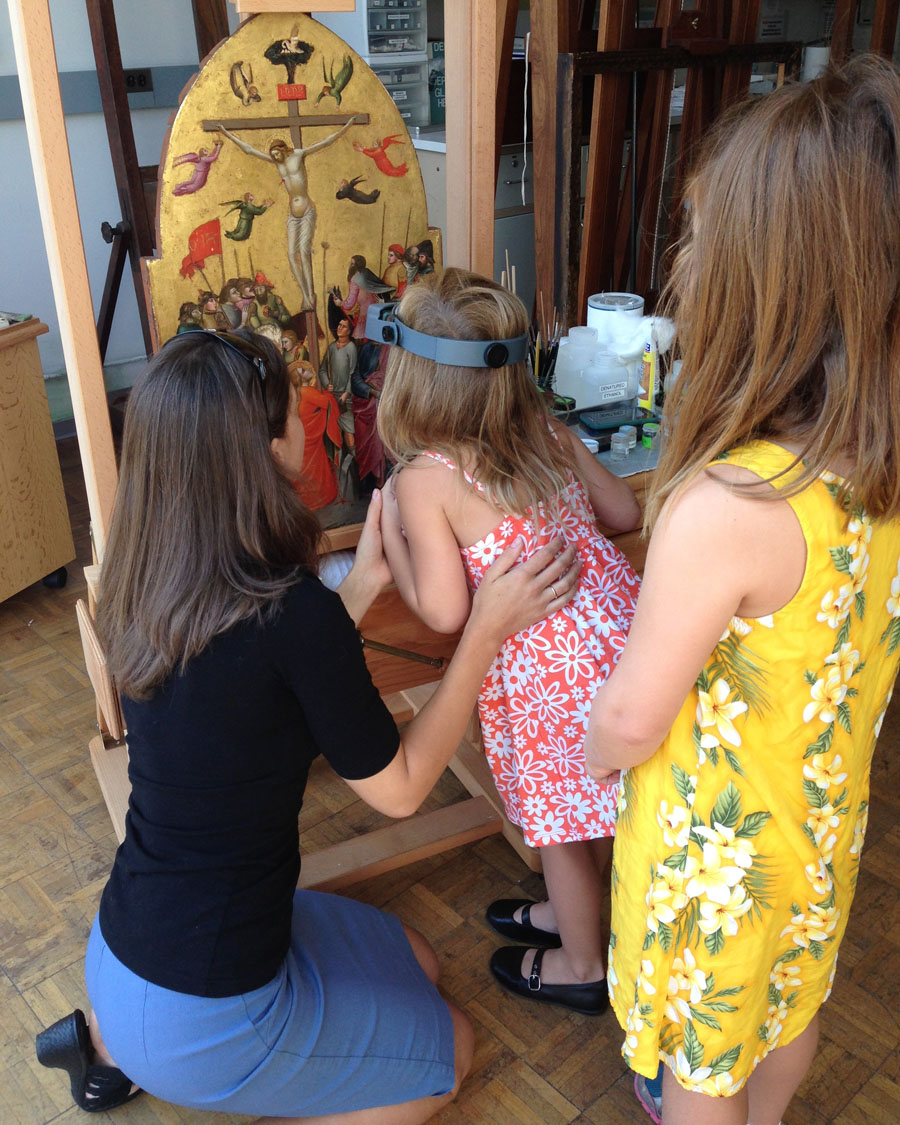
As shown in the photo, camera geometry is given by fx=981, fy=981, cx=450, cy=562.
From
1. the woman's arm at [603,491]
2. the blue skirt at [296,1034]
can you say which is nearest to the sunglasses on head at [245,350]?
the woman's arm at [603,491]

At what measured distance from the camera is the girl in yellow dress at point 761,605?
2.38 ft

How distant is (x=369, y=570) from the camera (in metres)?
1.38

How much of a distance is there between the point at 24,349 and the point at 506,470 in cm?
175

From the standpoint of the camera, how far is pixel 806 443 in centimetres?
78

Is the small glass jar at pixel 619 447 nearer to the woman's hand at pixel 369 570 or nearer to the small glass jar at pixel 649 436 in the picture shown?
the small glass jar at pixel 649 436

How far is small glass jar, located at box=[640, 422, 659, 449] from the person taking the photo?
1900mm

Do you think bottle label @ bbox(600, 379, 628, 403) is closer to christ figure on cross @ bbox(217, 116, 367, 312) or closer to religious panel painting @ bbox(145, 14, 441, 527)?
religious panel painting @ bbox(145, 14, 441, 527)

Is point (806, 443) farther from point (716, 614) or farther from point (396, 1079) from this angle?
point (396, 1079)

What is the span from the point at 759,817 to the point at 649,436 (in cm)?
113

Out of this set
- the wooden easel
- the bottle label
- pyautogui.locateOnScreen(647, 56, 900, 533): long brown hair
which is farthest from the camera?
the bottle label

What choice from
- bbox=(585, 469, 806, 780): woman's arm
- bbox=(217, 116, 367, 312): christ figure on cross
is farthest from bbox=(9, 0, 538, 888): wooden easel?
bbox=(585, 469, 806, 780): woman's arm

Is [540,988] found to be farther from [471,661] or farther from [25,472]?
[25,472]

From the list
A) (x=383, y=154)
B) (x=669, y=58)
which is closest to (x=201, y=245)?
(x=383, y=154)

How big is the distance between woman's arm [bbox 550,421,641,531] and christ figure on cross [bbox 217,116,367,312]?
1.45ft
